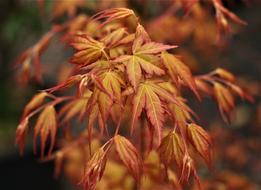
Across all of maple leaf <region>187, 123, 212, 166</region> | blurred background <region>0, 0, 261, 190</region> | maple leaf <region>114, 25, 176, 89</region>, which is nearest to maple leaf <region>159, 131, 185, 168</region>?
maple leaf <region>187, 123, 212, 166</region>

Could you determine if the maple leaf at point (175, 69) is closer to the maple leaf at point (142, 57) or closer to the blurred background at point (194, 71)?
the maple leaf at point (142, 57)

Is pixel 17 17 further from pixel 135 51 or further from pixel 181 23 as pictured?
pixel 135 51

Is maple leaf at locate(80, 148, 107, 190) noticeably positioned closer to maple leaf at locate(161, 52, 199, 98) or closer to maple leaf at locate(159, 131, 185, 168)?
maple leaf at locate(159, 131, 185, 168)

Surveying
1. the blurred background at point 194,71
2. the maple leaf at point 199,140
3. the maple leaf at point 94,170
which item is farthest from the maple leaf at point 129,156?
the blurred background at point 194,71

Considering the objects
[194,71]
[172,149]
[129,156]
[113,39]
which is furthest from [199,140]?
[194,71]

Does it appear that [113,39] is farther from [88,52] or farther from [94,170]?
[94,170]

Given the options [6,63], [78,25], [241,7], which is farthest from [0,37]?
[78,25]
